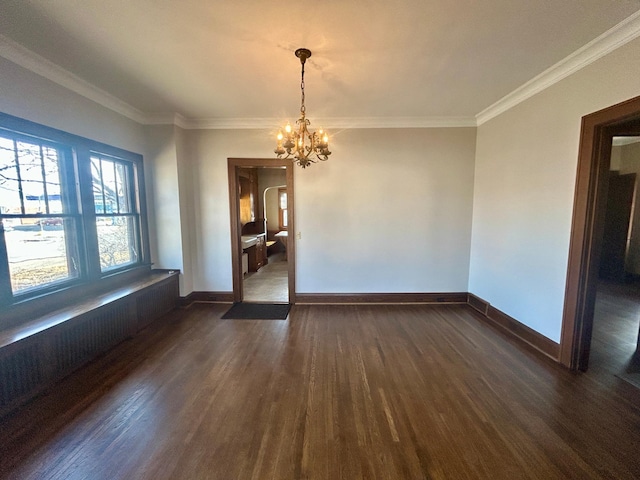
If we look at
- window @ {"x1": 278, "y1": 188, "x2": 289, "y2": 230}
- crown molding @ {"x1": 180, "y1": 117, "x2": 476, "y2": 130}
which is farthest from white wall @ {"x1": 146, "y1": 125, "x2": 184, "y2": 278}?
window @ {"x1": 278, "y1": 188, "x2": 289, "y2": 230}

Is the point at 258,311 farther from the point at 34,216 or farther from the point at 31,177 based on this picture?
the point at 31,177

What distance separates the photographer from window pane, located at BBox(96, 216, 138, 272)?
3.20 m

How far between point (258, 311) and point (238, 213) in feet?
5.10

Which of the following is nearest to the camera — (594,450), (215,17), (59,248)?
(594,450)

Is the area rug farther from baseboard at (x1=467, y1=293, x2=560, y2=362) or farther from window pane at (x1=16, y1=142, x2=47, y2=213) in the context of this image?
baseboard at (x1=467, y1=293, x2=560, y2=362)

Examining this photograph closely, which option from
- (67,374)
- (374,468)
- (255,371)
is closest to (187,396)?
(255,371)

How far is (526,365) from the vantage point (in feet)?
8.28

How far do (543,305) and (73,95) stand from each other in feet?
18.0

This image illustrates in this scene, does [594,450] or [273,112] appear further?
[273,112]

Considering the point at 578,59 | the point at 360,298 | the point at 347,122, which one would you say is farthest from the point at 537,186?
Answer: the point at 360,298

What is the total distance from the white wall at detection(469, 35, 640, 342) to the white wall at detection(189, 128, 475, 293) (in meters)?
0.44

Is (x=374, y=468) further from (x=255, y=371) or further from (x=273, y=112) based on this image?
(x=273, y=112)

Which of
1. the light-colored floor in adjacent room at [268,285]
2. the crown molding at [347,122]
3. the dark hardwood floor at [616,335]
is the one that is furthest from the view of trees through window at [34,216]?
the dark hardwood floor at [616,335]

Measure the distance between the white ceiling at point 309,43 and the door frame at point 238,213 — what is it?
3.13 ft
